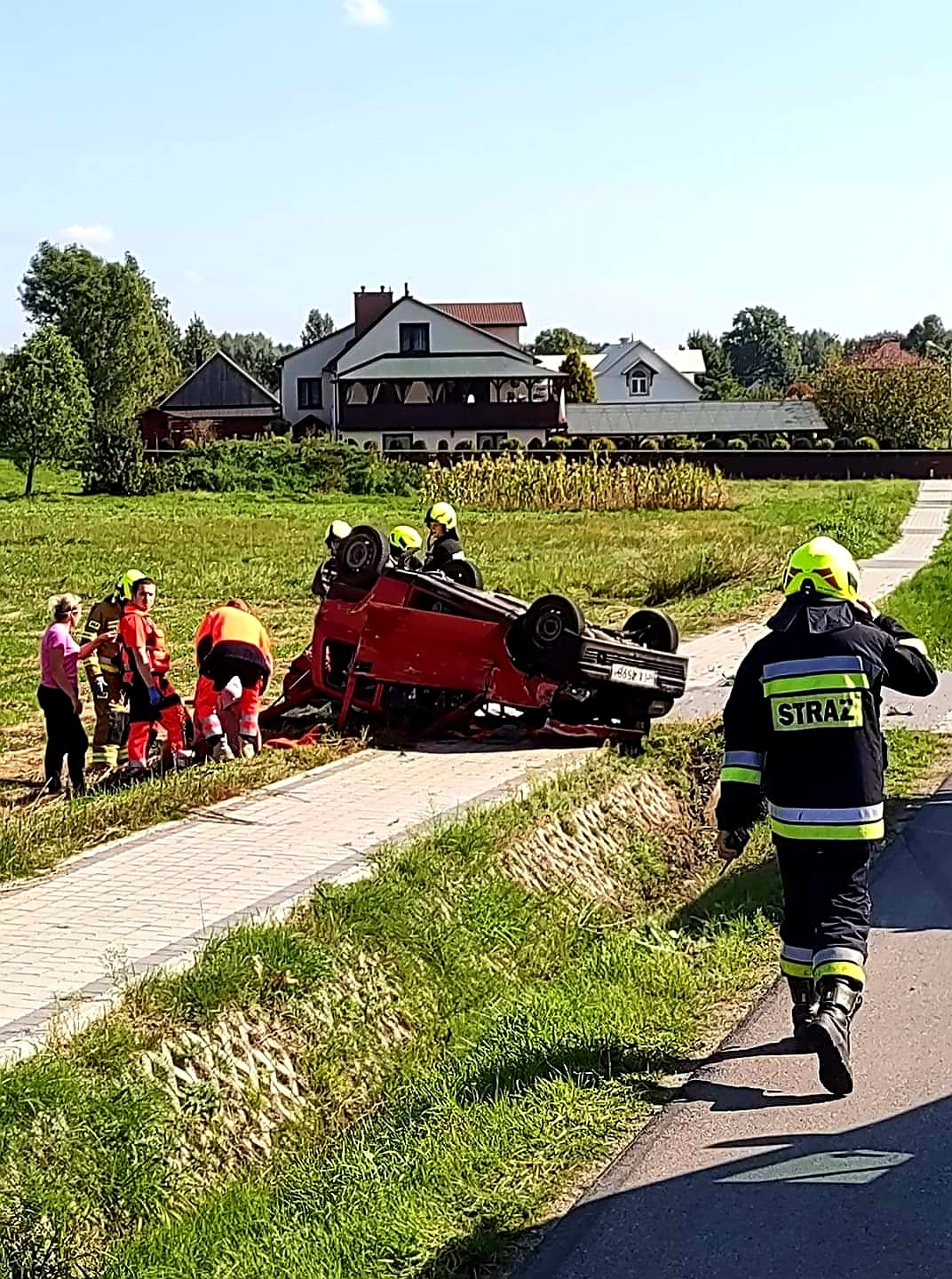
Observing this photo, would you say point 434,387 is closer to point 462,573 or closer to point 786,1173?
point 462,573

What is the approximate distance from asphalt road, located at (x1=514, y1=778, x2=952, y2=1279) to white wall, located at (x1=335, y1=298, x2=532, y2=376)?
77168mm

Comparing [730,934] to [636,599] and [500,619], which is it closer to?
[500,619]

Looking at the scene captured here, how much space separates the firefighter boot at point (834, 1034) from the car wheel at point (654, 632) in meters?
7.32

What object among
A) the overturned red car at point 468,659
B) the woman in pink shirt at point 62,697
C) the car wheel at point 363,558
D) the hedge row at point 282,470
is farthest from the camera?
the hedge row at point 282,470

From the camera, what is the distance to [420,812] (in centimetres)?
1005

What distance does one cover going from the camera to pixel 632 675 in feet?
39.0

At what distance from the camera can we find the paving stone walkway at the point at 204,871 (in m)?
6.64

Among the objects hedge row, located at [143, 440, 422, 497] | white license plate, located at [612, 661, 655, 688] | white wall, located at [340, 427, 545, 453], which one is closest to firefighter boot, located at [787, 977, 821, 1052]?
white license plate, located at [612, 661, 655, 688]

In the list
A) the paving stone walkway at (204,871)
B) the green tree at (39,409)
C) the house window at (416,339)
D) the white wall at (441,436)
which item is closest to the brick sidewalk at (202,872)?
the paving stone walkway at (204,871)

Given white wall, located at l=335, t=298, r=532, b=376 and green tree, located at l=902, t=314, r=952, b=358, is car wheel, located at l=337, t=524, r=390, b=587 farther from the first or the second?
green tree, located at l=902, t=314, r=952, b=358

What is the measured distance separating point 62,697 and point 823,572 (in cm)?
718

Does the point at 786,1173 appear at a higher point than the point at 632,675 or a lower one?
lower

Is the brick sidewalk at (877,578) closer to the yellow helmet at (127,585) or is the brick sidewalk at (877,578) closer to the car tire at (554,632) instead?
the car tire at (554,632)

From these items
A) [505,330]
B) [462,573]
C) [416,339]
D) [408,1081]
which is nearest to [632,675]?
[462,573]
